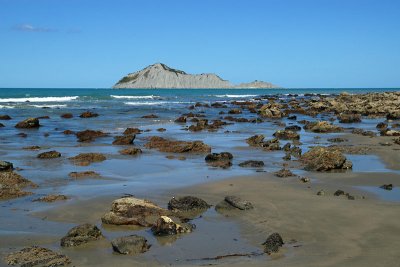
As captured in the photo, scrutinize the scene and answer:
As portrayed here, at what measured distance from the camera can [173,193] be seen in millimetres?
9109

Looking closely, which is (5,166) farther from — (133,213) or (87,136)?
(87,136)

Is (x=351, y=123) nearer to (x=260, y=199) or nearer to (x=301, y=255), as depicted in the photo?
(x=260, y=199)

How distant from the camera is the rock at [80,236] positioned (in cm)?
606

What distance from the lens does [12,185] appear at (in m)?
9.48

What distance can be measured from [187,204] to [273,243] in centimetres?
223

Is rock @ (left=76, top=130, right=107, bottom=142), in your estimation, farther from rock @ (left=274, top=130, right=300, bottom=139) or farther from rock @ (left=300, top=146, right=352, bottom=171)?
rock @ (left=300, top=146, right=352, bottom=171)

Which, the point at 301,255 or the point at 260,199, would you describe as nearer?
the point at 301,255

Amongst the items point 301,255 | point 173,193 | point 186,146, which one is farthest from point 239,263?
point 186,146

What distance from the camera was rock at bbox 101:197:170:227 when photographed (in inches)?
278

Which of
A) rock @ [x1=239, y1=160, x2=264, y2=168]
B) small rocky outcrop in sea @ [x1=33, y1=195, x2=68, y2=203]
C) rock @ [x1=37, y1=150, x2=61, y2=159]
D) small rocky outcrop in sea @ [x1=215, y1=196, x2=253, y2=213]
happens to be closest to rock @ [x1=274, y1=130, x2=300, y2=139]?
rock @ [x1=239, y1=160, x2=264, y2=168]

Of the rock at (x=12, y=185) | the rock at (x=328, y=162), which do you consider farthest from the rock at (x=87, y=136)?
the rock at (x=328, y=162)

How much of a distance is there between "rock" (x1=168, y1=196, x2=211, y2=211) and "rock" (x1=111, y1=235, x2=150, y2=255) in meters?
1.83

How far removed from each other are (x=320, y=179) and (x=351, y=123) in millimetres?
18355

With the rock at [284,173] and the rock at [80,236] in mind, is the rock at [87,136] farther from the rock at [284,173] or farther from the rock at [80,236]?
the rock at [80,236]
